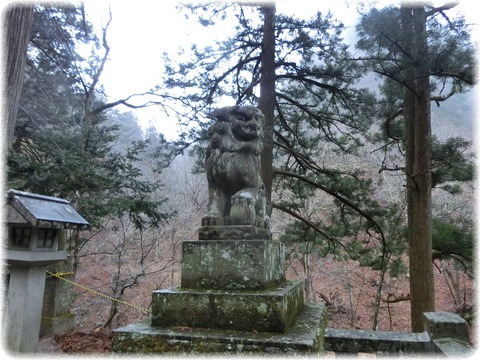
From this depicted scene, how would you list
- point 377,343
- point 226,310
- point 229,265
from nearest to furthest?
point 226,310
point 229,265
point 377,343

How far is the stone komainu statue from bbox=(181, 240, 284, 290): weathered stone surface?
0.85 ft

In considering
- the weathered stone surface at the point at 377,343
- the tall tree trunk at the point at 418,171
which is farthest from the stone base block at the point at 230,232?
the tall tree trunk at the point at 418,171

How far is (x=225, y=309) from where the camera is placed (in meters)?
2.24

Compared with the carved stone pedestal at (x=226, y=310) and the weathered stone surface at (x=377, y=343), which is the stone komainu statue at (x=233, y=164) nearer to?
the carved stone pedestal at (x=226, y=310)

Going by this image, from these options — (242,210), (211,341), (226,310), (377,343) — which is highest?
(242,210)

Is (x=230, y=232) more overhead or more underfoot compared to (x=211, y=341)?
more overhead

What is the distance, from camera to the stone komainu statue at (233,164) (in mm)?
2781

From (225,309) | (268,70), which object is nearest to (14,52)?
(225,309)

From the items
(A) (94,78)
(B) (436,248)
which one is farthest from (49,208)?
(B) (436,248)

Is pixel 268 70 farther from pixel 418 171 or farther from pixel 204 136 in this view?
pixel 418 171

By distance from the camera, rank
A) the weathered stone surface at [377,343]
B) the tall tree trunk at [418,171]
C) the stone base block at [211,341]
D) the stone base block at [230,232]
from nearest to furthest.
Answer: the stone base block at [211,341] → the stone base block at [230,232] → the weathered stone surface at [377,343] → the tall tree trunk at [418,171]

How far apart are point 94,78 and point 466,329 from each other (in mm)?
7637

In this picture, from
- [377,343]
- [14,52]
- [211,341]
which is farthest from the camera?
[377,343]

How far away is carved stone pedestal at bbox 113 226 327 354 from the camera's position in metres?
2.04
